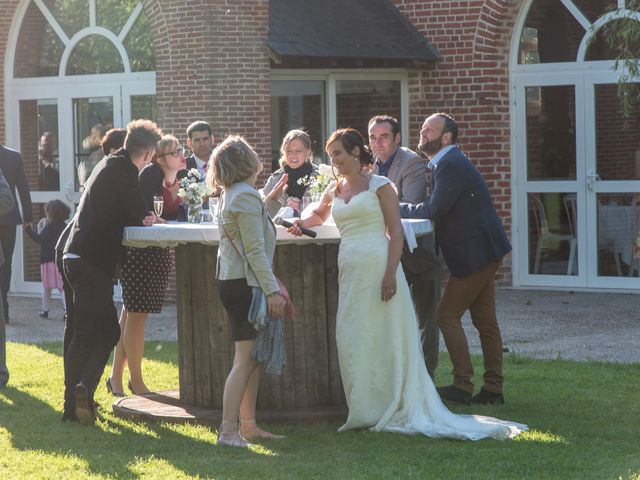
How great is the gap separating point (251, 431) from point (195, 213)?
1547 millimetres

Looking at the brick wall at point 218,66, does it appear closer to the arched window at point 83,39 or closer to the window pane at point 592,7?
the arched window at point 83,39

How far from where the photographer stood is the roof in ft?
46.3

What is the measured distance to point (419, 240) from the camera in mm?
Result: 8586

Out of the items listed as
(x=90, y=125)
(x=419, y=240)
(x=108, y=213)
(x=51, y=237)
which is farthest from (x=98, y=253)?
(x=90, y=125)

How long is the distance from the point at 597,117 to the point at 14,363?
24.2ft

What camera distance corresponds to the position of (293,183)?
900cm

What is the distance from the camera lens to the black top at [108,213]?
7867 millimetres

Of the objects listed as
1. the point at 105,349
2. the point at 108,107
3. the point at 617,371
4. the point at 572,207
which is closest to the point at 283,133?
the point at 108,107

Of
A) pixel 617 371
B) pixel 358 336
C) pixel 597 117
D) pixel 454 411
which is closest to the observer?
pixel 358 336

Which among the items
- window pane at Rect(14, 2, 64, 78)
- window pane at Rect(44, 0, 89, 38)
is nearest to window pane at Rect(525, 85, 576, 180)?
window pane at Rect(44, 0, 89, 38)

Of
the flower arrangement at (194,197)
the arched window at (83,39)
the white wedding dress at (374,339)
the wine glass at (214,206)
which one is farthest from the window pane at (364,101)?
the white wedding dress at (374,339)

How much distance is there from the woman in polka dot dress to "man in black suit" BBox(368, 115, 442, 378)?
1387 millimetres

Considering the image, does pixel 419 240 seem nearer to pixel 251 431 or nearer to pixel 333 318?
pixel 333 318

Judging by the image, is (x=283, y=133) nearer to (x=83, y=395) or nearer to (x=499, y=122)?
(x=499, y=122)
